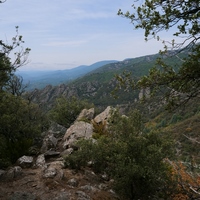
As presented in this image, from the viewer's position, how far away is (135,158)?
939cm

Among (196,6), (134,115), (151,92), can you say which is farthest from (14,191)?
(196,6)

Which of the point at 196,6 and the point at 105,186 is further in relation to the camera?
the point at 105,186

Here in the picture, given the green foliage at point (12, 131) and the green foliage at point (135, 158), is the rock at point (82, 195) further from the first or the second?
the green foliage at point (12, 131)

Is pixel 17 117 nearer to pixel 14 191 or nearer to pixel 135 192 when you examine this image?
pixel 14 191

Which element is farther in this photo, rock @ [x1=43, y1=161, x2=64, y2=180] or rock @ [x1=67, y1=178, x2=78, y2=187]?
rock @ [x1=43, y1=161, x2=64, y2=180]

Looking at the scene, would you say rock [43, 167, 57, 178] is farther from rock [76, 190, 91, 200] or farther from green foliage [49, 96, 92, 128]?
green foliage [49, 96, 92, 128]

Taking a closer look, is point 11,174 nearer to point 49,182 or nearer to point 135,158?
point 49,182

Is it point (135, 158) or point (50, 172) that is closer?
point (135, 158)

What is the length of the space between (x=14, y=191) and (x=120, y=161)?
449cm

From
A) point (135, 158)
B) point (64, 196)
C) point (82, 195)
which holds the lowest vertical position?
point (82, 195)

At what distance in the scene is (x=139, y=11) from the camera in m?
5.63

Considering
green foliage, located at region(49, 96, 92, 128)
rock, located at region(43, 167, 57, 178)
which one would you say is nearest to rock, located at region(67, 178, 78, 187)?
rock, located at region(43, 167, 57, 178)

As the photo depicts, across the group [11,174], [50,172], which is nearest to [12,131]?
[11,174]

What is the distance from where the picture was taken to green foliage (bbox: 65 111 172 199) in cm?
887
